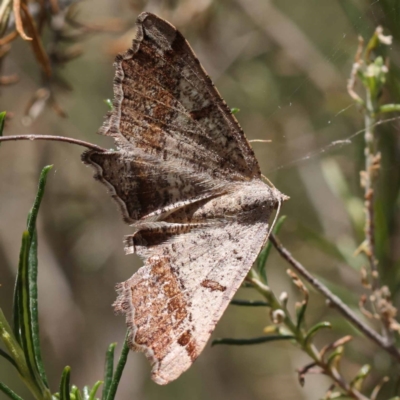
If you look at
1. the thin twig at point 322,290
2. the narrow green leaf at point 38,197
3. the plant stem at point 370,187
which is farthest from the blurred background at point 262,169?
the narrow green leaf at point 38,197

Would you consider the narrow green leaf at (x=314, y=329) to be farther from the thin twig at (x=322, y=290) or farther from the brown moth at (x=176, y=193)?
the brown moth at (x=176, y=193)

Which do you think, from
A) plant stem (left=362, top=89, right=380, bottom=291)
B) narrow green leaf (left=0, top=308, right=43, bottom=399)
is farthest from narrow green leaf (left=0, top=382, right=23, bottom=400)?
plant stem (left=362, top=89, right=380, bottom=291)

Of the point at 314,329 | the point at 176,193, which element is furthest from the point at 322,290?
the point at 176,193

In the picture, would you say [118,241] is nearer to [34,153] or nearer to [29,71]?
[34,153]

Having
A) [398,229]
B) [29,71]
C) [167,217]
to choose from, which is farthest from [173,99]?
[29,71]

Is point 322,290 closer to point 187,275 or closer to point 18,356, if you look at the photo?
point 187,275

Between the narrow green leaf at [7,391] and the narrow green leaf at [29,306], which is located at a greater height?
the narrow green leaf at [29,306]

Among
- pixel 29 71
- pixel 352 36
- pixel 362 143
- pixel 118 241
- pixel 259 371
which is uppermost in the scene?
pixel 352 36

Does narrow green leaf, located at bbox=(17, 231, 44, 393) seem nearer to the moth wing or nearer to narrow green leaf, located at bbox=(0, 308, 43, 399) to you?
narrow green leaf, located at bbox=(0, 308, 43, 399)
